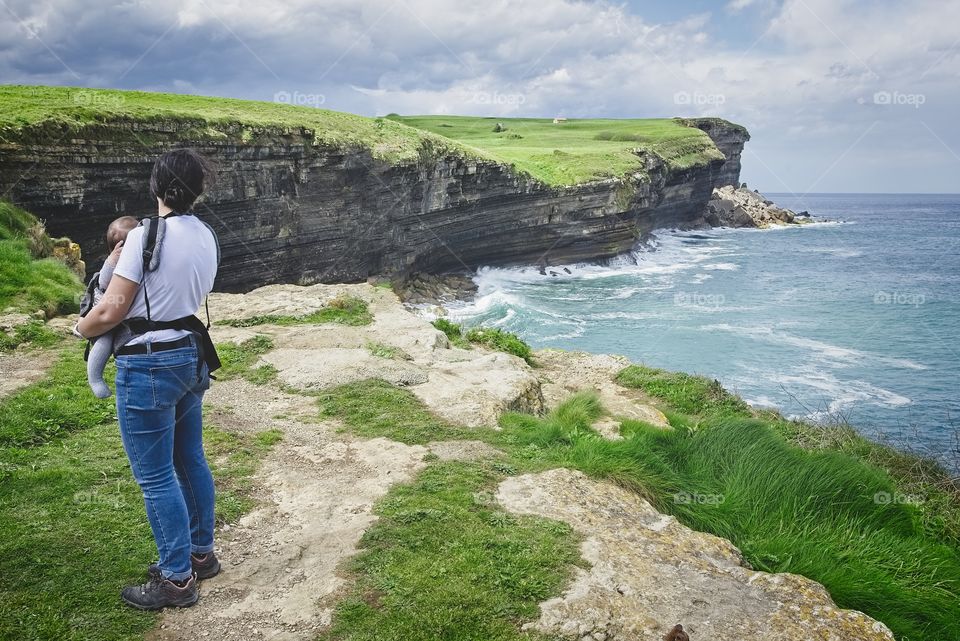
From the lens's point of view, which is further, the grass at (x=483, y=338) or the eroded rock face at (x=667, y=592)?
the grass at (x=483, y=338)

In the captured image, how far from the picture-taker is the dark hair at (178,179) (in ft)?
13.2

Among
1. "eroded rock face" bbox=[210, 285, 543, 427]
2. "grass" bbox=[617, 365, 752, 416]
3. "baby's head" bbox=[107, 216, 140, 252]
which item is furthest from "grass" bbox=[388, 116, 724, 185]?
"baby's head" bbox=[107, 216, 140, 252]

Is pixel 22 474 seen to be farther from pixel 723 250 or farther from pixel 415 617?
pixel 723 250

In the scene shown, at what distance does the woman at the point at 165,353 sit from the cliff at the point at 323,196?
64.4 feet

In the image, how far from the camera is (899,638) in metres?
5.34

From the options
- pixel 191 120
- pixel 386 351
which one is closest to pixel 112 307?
pixel 386 351

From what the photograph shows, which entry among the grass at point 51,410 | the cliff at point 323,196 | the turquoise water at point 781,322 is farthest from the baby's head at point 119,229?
the cliff at point 323,196

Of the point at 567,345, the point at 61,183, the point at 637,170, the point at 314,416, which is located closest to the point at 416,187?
the point at 567,345

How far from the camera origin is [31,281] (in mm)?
13328

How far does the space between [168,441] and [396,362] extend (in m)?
7.11

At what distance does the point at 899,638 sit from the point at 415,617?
4239 mm

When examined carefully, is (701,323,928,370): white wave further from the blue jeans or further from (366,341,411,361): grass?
the blue jeans

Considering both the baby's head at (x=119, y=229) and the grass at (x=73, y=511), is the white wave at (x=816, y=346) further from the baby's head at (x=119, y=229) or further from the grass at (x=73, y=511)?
the baby's head at (x=119, y=229)

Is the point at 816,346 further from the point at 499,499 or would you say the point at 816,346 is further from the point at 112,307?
the point at 112,307
